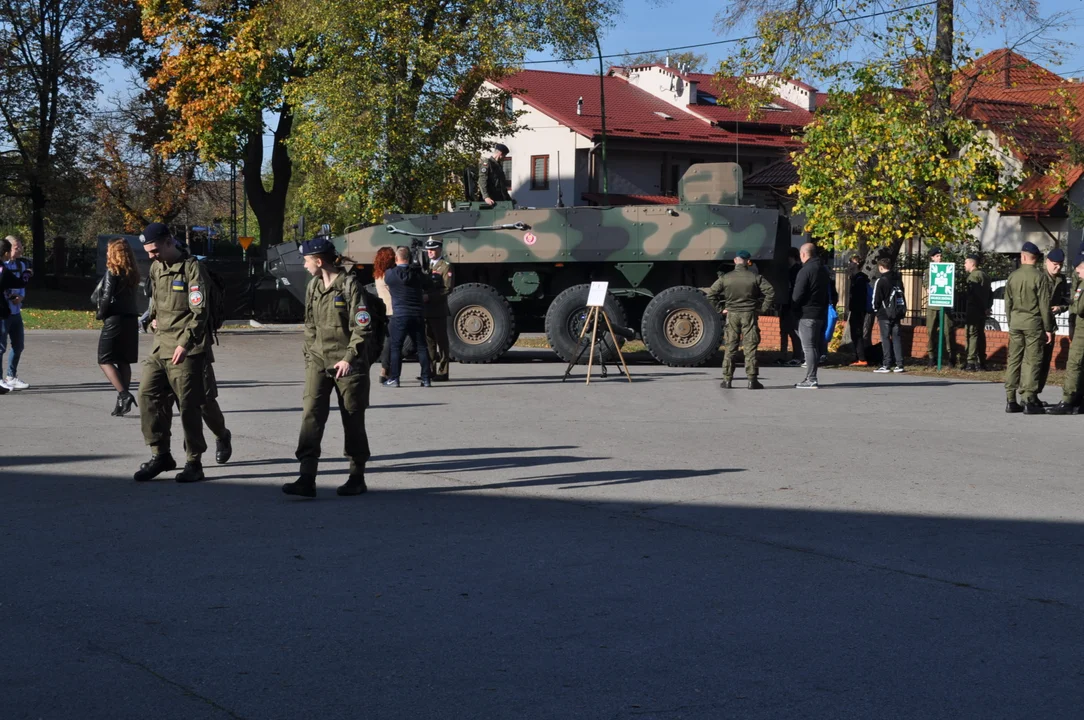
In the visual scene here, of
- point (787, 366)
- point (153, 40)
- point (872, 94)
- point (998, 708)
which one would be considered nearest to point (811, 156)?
point (872, 94)

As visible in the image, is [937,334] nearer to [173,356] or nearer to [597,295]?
[597,295]

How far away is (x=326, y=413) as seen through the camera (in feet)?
28.2

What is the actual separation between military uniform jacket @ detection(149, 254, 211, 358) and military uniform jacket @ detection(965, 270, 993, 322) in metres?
12.7

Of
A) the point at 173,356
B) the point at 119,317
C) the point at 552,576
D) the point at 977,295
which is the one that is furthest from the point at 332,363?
the point at 977,295

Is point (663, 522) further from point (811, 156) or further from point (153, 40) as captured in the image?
point (153, 40)

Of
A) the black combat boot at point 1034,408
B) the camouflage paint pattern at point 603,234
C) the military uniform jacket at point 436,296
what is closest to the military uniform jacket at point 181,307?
the military uniform jacket at point 436,296

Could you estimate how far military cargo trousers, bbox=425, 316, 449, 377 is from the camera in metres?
16.6

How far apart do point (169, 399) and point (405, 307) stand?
677cm

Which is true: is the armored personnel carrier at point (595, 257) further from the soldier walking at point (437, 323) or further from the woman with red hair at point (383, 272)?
the woman with red hair at point (383, 272)

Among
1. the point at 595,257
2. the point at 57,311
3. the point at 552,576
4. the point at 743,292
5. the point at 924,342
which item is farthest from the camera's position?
the point at 57,311

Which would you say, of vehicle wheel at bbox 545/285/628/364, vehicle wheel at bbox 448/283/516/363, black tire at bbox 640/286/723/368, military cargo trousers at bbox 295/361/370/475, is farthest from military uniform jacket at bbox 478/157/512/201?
military cargo trousers at bbox 295/361/370/475

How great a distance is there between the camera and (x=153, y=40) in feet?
119

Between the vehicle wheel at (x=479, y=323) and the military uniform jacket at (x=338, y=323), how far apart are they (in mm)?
10622

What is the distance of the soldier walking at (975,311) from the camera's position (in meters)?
19.1
